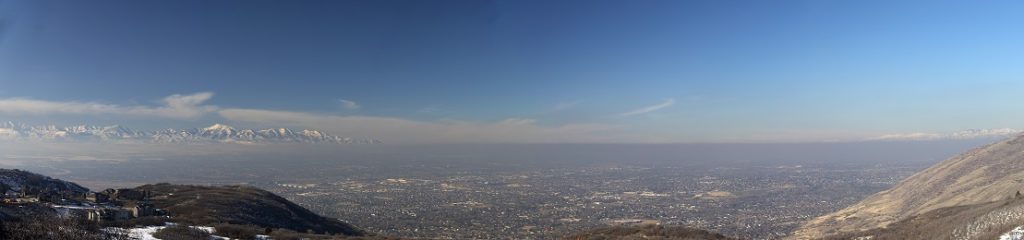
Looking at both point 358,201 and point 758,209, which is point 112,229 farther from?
point 758,209

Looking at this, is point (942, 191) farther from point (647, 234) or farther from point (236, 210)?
point (236, 210)

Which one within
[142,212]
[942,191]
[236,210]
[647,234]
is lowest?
[942,191]

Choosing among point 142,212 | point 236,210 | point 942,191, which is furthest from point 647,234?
point 942,191

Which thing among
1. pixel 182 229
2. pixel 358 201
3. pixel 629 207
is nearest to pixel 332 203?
pixel 358 201

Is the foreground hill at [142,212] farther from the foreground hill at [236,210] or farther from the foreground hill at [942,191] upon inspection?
the foreground hill at [942,191]

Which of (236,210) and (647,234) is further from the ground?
(236,210)

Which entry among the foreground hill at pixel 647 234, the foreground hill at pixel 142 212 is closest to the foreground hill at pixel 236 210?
the foreground hill at pixel 142 212
